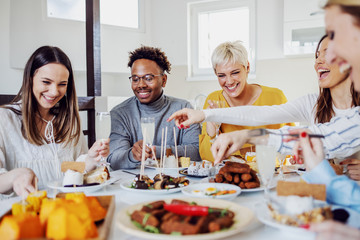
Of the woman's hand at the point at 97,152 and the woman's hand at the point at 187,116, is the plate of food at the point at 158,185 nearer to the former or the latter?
the woman's hand at the point at 97,152

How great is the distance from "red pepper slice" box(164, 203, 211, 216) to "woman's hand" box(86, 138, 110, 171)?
0.76m

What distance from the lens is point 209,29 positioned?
15.9ft

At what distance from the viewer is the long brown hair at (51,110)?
6.00ft

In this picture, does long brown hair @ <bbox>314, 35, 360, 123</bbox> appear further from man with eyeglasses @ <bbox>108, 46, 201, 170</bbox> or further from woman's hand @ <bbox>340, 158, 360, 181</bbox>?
man with eyeglasses @ <bbox>108, 46, 201, 170</bbox>

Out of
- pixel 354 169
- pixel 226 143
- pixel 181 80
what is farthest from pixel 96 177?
pixel 181 80

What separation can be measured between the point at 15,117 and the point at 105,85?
3.14m

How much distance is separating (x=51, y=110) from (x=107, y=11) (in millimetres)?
3032

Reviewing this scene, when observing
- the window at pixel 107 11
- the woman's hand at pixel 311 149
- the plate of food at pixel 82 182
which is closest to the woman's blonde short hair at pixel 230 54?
the plate of food at pixel 82 182

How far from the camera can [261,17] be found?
425cm

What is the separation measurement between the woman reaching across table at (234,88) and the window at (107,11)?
8.41 ft

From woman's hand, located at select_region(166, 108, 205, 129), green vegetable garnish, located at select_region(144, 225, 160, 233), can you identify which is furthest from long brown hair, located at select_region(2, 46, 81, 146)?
green vegetable garnish, located at select_region(144, 225, 160, 233)

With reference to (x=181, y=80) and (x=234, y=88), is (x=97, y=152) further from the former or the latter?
(x=181, y=80)

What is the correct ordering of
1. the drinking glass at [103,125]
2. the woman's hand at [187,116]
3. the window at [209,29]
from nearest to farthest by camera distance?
the drinking glass at [103,125]
the woman's hand at [187,116]
the window at [209,29]

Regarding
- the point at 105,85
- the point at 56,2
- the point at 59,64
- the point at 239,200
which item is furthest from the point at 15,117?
the point at 105,85
